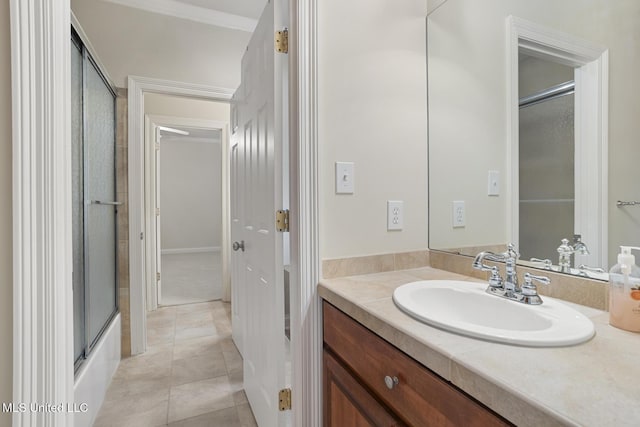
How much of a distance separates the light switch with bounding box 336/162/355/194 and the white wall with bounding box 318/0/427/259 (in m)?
0.02

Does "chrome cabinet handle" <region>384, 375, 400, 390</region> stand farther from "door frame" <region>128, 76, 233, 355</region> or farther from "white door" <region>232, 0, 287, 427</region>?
"door frame" <region>128, 76, 233, 355</region>

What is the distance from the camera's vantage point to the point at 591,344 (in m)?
0.60

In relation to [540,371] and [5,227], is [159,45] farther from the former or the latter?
[540,371]

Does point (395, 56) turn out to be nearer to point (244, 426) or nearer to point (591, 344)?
point (591, 344)

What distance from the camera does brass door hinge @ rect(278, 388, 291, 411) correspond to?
124 centimetres

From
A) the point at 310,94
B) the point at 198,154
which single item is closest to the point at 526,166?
the point at 310,94

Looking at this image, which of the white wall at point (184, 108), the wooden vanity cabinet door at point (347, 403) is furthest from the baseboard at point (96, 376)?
the white wall at point (184, 108)

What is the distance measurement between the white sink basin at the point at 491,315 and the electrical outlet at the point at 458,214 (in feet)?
1.17

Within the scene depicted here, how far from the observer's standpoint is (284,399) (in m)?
1.24

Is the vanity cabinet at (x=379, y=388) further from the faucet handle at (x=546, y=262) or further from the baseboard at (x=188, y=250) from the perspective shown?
the baseboard at (x=188, y=250)

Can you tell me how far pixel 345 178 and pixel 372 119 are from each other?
28 centimetres

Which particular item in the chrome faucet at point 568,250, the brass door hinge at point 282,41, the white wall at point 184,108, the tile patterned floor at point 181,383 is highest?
the white wall at point 184,108

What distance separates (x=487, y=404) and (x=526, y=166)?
903 millimetres

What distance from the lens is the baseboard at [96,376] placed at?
1392 millimetres
